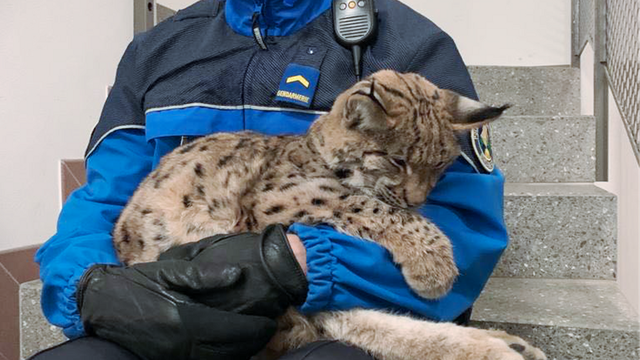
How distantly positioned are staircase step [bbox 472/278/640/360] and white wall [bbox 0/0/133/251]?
1.70 meters

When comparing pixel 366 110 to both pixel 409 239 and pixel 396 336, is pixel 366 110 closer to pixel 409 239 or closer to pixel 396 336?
pixel 409 239

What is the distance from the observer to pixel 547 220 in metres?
2.12

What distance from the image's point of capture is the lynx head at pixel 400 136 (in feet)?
4.15

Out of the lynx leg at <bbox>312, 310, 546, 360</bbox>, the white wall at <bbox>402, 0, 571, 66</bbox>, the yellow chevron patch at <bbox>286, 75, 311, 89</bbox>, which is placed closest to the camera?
the lynx leg at <bbox>312, 310, 546, 360</bbox>

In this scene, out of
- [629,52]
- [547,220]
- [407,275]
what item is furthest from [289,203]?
[629,52]

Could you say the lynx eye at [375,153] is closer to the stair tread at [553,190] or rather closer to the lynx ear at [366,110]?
the lynx ear at [366,110]

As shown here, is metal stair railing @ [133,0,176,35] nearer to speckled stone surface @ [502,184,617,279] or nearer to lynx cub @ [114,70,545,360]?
lynx cub @ [114,70,545,360]

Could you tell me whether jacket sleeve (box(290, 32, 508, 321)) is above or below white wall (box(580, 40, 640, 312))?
above

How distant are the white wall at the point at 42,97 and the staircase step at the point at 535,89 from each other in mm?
1907

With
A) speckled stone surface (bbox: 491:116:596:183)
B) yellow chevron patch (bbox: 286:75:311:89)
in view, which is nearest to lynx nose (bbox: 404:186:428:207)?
yellow chevron patch (bbox: 286:75:311:89)

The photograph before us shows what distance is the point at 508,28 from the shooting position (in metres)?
3.83

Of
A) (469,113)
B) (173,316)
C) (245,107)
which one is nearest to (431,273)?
(469,113)

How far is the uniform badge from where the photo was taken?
131cm

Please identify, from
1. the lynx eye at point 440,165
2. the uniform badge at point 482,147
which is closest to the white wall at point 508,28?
the uniform badge at point 482,147
